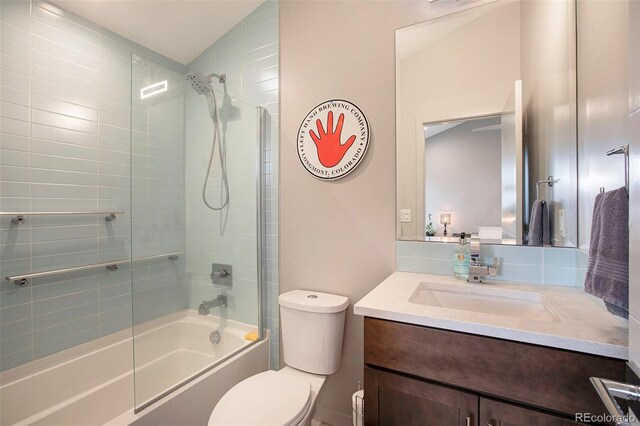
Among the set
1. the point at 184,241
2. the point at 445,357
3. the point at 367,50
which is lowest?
the point at 445,357

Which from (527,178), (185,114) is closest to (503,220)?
(527,178)

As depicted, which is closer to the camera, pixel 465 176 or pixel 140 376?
pixel 140 376

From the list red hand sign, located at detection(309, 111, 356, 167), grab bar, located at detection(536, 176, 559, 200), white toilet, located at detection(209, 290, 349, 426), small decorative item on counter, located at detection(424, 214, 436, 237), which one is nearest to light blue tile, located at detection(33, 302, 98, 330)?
white toilet, located at detection(209, 290, 349, 426)

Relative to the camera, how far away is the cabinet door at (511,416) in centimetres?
76

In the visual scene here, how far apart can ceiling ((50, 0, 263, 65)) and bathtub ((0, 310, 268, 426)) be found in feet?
6.06

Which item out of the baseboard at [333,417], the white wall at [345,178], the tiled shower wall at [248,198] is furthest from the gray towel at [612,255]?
the tiled shower wall at [248,198]

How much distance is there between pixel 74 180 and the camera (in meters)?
1.68

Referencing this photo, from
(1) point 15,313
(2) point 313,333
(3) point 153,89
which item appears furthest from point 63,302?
(2) point 313,333

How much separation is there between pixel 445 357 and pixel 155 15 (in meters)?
2.44

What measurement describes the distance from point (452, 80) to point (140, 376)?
2.07m

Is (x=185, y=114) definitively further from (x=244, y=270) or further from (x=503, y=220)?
(x=503, y=220)

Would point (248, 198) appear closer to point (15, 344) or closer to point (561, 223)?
point (15, 344)

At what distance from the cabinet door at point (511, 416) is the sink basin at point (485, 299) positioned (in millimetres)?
360

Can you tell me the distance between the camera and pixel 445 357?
35.1 inches
